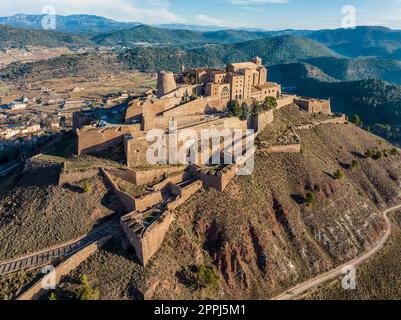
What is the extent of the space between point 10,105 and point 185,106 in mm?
105807

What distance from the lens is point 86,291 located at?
3155 centimetres

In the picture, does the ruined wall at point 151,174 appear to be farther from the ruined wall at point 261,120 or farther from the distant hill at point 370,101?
the distant hill at point 370,101

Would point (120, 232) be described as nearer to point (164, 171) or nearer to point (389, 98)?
point (164, 171)

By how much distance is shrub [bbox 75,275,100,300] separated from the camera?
103 feet

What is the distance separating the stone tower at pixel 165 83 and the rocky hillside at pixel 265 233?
1825 centimetres

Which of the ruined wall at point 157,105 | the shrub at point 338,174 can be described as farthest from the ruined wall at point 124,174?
the shrub at point 338,174

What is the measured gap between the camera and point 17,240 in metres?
37.9

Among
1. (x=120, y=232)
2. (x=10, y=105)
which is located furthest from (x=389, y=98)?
(x=10, y=105)

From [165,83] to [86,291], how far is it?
38.6 meters

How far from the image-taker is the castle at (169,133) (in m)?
40.2

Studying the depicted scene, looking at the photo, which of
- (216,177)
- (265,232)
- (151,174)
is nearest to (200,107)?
(216,177)

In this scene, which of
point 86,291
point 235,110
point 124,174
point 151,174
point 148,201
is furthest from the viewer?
point 235,110

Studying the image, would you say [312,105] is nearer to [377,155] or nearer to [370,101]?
[377,155]

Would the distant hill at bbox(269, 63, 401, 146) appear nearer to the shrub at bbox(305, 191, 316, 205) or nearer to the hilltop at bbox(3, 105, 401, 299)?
the hilltop at bbox(3, 105, 401, 299)
